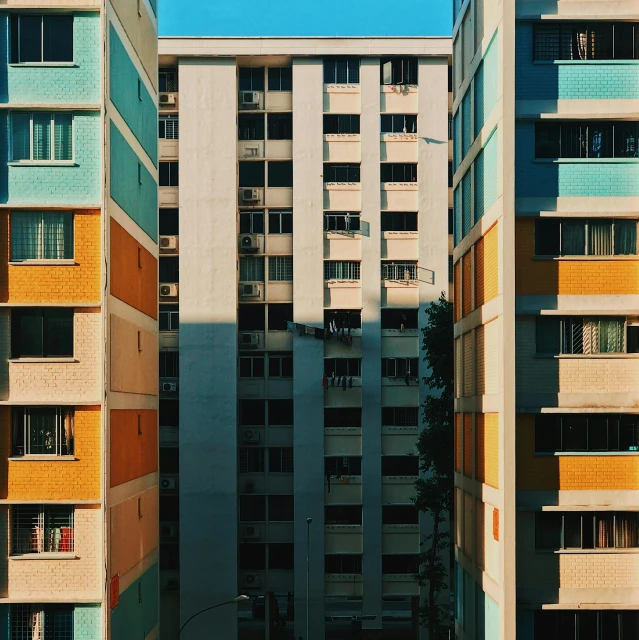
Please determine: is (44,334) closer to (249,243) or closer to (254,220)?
(249,243)

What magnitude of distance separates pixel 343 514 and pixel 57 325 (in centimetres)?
2289

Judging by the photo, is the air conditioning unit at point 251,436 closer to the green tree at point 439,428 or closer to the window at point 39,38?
the green tree at point 439,428

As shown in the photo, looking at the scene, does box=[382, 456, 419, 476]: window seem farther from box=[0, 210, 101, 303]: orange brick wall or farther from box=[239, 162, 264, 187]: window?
box=[0, 210, 101, 303]: orange brick wall

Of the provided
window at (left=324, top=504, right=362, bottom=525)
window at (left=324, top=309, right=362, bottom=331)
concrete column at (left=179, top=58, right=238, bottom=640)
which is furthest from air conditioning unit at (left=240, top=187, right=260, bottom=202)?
window at (left=324, top=504, right=362, bottom=525)

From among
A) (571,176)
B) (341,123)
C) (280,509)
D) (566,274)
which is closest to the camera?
(566,274)

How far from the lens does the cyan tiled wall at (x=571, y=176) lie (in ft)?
62.5

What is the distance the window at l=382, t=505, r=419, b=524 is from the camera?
40.1m

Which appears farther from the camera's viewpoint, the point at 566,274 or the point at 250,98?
the point at 250,98

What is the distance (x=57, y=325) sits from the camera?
19.5m

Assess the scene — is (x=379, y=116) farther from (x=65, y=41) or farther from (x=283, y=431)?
(x=65, y=41)

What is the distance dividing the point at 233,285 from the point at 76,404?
21.1m

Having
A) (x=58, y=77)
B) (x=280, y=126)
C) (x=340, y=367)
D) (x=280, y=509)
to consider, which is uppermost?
(x=280, y=126)

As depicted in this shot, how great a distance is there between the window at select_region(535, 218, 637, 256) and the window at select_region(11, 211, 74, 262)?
9.37 metres

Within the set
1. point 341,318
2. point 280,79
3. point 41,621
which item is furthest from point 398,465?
point 41,621
